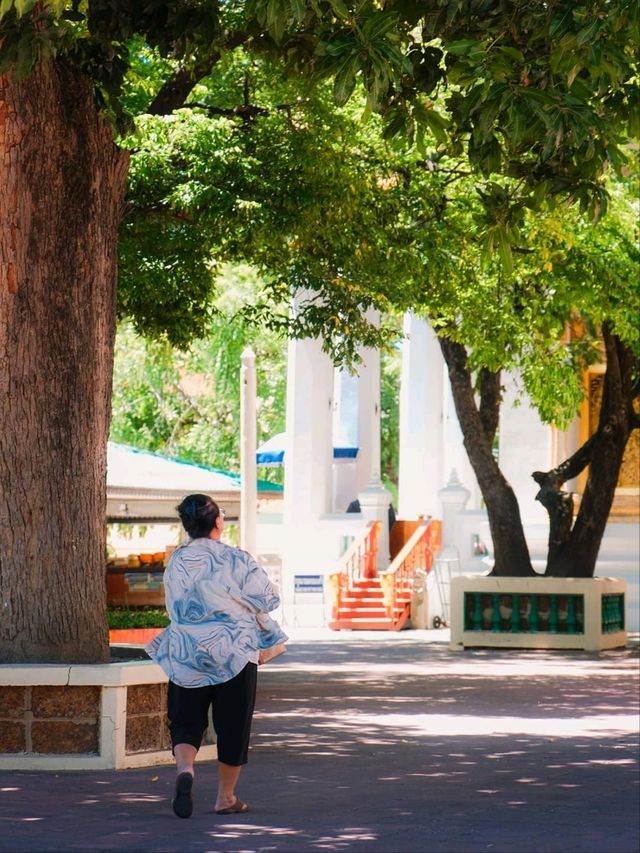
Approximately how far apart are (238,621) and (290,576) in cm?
2339

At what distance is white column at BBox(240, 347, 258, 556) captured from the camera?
80.6ft

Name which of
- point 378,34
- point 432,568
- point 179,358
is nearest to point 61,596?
point 378,34

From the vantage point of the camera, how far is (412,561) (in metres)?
30.9

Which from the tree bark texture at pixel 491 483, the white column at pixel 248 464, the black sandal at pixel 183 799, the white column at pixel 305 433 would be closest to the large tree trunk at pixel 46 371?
the black sandal at pixel 183 799

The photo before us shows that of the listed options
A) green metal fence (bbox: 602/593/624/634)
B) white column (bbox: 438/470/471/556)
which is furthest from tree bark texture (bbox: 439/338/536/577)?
white column (bbox: 438/470/471/556)

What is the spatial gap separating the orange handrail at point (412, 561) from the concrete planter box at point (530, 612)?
5.26m

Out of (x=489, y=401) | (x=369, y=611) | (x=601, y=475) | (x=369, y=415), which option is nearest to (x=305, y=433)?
(x=369, y=415)

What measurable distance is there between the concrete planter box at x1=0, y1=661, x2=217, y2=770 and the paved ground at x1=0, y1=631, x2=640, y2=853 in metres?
0.24

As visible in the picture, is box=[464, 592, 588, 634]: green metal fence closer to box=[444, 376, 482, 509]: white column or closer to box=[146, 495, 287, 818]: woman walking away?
box=[444, 376, 482, 509]: white column

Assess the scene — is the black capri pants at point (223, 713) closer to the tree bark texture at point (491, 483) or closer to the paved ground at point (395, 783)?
the paved ground at point (395, 783)

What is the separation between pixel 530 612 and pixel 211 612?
16.2 m

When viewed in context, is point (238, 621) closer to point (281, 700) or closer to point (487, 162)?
point (487, 162)

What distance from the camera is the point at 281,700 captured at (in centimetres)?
1642

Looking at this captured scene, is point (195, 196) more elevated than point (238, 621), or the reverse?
point (195, 196)
